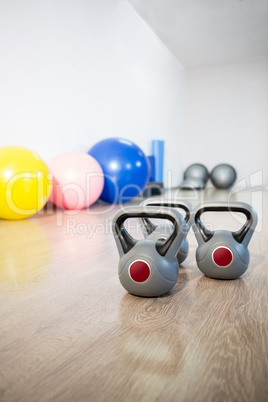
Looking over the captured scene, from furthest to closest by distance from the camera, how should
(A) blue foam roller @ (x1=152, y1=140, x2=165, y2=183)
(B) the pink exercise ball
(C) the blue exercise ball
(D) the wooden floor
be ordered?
(A) blue foam roller @ (x1=152, y1=140, x2=165, y2=183) < (C) the blue exercise ball < (B) the pink exercise ball < (D) the wooden floor

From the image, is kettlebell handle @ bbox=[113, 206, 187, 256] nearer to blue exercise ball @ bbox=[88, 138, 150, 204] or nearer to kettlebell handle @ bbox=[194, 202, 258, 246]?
kettlebell handle @ bbox=[194, 202, 258, 246]

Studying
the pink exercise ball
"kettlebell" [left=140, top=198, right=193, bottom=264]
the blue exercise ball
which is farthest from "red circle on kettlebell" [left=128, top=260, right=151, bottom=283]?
the blue exercise ball

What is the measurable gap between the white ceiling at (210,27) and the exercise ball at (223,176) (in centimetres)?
235

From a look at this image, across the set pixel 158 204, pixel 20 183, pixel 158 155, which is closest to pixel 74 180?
pixel 20 183

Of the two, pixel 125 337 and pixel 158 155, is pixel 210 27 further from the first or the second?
pixel 125 337

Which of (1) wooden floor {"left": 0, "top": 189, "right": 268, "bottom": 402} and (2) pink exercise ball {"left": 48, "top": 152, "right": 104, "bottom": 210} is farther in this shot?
(2) pink exercise ball {"left": 48, "top": 152, "right": 104, "bottom": 210}

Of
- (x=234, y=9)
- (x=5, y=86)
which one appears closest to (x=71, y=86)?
(x=5, y=86)

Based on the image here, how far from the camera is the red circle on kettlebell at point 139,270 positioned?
116 cm

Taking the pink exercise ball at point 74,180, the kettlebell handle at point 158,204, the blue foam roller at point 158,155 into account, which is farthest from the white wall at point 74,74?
the kettlebell handle at point 158,204

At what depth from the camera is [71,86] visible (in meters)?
4.00

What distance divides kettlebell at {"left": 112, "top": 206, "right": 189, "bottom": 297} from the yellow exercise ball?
167 cm

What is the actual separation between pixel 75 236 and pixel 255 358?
1640 millimetres

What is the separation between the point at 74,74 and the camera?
4047 millimetres

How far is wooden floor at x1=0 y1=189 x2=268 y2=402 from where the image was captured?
732mm
